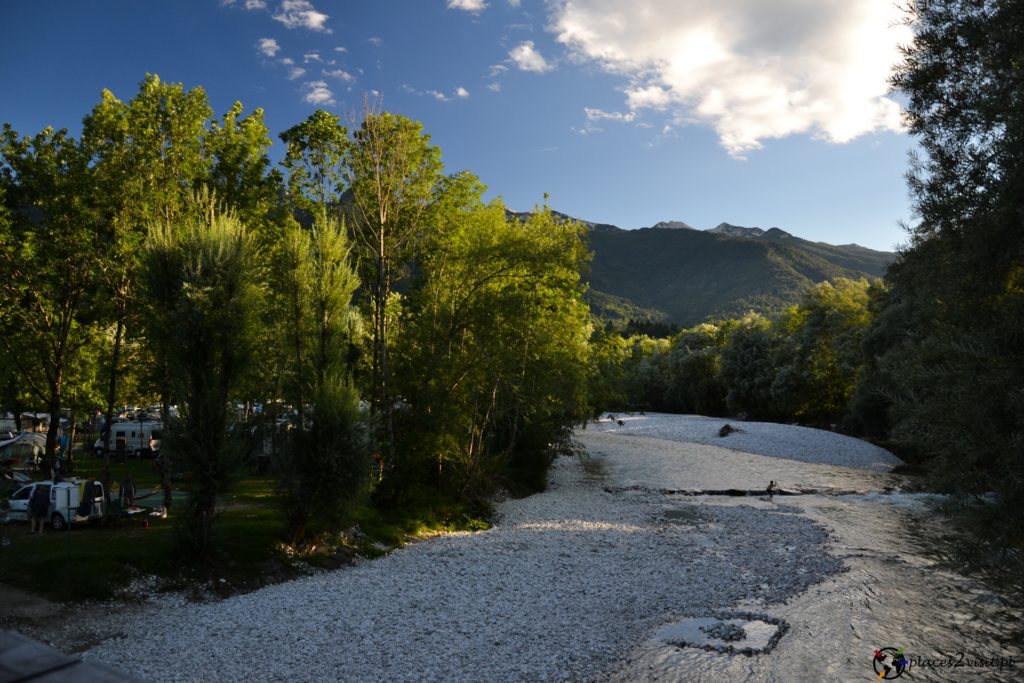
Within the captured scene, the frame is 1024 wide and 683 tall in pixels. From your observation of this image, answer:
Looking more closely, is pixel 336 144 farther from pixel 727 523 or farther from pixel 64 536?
pixel 727 523

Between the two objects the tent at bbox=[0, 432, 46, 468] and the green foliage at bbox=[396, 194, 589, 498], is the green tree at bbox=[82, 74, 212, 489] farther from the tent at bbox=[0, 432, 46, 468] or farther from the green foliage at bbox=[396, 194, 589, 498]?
the tent at bbox=[0, 432, 46, 468]

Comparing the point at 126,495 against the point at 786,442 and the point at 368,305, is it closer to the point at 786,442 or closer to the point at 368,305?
the point at 368,305

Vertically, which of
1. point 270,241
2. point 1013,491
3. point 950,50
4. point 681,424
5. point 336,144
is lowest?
point 681,424

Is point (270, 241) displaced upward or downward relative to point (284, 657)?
upward

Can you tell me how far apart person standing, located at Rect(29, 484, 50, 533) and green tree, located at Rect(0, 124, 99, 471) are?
9.58 meters

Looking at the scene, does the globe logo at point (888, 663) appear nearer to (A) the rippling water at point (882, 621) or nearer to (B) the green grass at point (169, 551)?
(A) the rippling water at point (882, 621)

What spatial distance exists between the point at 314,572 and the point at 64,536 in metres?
7.93

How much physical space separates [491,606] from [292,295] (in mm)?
12068

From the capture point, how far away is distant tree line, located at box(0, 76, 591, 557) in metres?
18.5

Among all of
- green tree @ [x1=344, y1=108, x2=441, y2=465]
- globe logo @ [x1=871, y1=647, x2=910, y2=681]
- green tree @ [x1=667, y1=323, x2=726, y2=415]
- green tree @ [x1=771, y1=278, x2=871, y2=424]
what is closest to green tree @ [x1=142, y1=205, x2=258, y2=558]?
green tree @ [x1=344, y1=108, x2=441, y2=465]

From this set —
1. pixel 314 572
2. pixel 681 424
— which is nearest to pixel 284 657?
pixel 314 572

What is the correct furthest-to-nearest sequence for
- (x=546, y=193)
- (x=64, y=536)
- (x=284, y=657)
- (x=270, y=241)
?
(x=546, y=193), (x=270, y=241), (x=64, y=536), (x=284, y=657)

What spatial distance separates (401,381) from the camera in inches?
1119

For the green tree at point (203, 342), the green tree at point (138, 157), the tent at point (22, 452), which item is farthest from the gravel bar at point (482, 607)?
the tent at point (22, 452)
